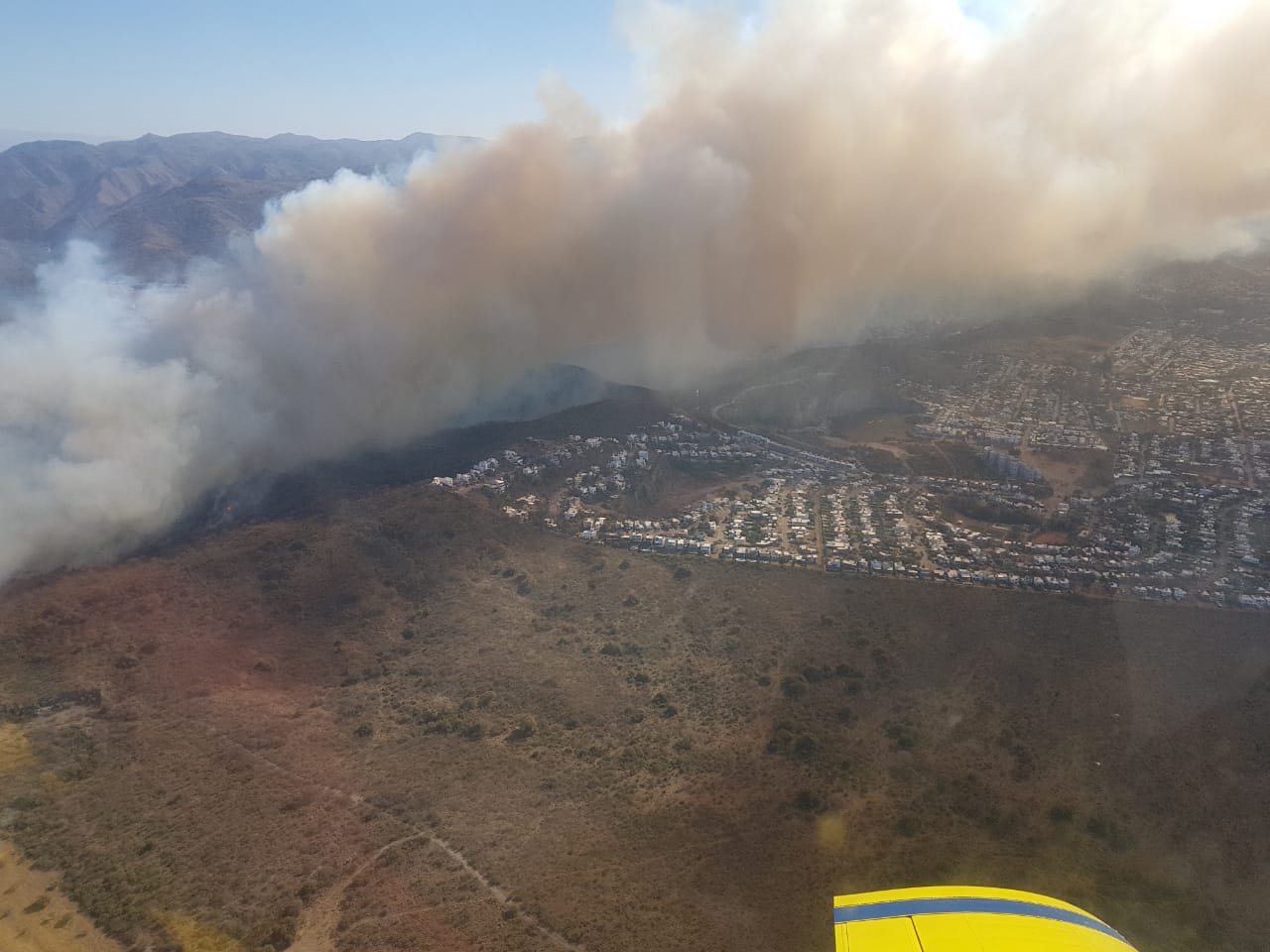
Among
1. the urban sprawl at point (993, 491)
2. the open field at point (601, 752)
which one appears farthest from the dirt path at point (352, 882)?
the urban sprawl at point (993, 491)

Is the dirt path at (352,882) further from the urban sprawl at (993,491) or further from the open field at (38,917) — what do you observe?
the urban sprawl at (993,491)

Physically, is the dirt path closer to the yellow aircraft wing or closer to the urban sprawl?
the yellow aircraft wing

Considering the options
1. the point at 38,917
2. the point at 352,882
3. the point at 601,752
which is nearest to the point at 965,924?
the point at 601,752

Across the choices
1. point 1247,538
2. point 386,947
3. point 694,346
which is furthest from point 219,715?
point 694,346

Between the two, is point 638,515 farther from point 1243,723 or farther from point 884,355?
point 884,355

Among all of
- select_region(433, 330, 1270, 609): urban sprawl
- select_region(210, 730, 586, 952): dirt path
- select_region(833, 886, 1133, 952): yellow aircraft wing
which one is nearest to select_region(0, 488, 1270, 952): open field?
select_region(210, 730, 586, 952): dirt path

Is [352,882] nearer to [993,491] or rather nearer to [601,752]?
[601,752]
